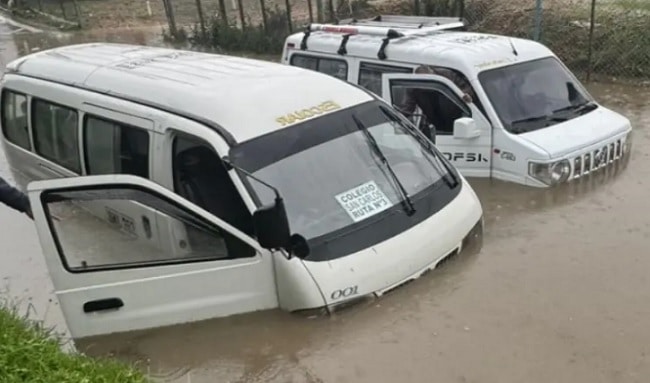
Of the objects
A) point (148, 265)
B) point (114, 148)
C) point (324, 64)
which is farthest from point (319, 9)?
point (148, 265)

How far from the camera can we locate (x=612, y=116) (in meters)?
7.90

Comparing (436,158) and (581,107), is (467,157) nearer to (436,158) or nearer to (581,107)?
(581,107)

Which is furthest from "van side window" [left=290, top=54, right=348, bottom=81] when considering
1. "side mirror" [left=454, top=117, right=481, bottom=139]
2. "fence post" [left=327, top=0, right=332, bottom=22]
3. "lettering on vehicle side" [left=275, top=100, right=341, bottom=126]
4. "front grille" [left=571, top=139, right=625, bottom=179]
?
"fence post" [left=327, top=0, right=332, bottom=22]

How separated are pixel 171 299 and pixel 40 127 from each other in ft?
10.9

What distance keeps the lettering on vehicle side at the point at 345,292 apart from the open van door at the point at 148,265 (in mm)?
401

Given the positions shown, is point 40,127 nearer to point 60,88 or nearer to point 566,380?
point 60,88

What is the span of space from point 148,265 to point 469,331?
7.10ft

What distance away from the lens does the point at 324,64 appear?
8.95 m

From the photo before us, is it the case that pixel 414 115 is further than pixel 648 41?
No

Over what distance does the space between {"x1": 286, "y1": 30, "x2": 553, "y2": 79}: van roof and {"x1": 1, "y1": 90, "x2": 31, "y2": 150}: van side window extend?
3.52 m

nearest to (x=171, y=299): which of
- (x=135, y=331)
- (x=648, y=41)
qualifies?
(x=135, y=331)

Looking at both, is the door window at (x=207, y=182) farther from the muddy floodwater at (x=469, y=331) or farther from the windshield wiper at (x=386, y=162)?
the windshield wiper at (x=386, y=162)

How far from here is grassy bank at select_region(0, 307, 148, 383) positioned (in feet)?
12.2

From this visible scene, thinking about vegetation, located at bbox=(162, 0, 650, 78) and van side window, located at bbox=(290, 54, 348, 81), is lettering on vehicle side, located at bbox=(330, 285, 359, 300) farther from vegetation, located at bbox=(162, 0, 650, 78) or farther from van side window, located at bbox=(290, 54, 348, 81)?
vegetation, located at bbox=(162, 0, 650, 78)
